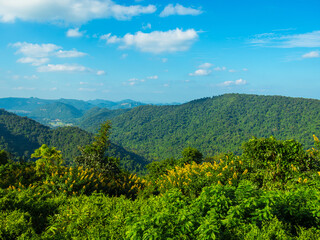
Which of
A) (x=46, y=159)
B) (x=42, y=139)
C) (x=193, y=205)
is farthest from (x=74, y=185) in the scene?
(x=42, y=139)

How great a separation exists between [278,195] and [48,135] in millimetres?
144589

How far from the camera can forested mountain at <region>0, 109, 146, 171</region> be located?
348 feet

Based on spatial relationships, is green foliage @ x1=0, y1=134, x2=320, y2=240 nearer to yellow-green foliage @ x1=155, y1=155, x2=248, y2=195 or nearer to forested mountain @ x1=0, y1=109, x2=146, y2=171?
yellow-green foliage @ x1=155, y1=155, x2=248, y2=195

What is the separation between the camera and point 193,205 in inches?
195

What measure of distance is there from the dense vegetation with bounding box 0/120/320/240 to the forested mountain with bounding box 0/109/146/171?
92152mm

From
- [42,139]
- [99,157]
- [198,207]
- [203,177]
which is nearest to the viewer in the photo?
[198,207]

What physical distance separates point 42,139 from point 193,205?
14038 cm

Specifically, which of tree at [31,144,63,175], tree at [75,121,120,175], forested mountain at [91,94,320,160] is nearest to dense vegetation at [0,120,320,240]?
tree at [31,144,63,175]

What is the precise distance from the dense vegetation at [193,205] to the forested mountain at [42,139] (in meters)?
92.2

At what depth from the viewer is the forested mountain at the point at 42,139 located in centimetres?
10594

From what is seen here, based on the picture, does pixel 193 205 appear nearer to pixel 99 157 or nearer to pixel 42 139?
pixel 99 157

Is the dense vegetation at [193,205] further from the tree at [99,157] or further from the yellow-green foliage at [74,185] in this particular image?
the tree at [99,157]

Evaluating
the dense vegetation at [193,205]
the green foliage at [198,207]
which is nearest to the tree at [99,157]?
the dense vegetation at [193,205]

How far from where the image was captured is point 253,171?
9312 mm
